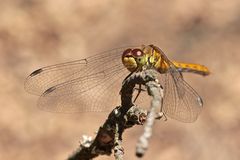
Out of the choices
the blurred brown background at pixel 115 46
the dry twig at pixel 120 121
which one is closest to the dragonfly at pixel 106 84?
the dry twig at pixel 120 121

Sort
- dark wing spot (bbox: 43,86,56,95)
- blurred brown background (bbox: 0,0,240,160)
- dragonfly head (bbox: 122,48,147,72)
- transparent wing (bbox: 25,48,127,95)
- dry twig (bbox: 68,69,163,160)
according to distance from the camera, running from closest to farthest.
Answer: dry twig (bbox: 68,69,163,160), dragonfly head (bbox: 122,48,147,72), dark wing spot (bbox: 43,86,56,95), transparent wing (bbox: 25,48,127,95), blurred brown background (bbox: 0,0,240,160)

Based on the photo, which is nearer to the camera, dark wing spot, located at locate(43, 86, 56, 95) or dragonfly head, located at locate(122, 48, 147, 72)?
dragonfly head, located at locate(122, 48, 147, 72)

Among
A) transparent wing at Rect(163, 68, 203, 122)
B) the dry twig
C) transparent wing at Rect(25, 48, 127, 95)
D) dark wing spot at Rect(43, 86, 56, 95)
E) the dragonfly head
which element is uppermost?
transparent wing at Rect(25, 48, 127, 95)

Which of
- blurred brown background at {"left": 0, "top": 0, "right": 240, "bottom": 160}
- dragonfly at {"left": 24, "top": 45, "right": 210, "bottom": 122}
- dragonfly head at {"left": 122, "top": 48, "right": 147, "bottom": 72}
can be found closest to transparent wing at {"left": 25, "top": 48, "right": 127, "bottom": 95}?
dragonfly at {"left": 24, "top": 45, "right": 210, "bottom": 122}

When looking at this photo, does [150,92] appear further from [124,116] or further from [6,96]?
[6,96]

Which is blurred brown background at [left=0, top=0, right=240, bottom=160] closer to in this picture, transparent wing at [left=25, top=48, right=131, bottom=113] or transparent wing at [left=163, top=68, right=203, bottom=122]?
transparent wing at [left=25, top=48, right=131, bottom=113]

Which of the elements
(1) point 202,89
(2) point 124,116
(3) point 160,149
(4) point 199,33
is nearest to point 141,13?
(4) point 199,33

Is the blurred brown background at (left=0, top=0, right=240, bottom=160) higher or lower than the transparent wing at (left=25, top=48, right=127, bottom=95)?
higher
